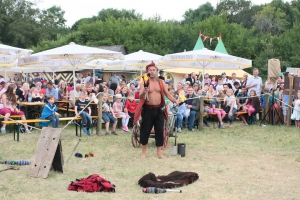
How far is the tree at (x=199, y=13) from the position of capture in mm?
78125

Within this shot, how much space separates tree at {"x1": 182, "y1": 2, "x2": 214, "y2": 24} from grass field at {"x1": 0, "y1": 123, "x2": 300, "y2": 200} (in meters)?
65.7

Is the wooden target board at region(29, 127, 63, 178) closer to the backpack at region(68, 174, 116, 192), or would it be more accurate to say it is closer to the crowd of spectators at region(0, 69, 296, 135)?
the backpack at region(68, 174, 116, 192)

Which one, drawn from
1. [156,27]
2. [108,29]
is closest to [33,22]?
[108,29]

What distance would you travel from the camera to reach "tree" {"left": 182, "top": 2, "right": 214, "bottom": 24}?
78.1 m

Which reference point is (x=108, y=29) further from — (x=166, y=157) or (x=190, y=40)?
(x=166, y=157)

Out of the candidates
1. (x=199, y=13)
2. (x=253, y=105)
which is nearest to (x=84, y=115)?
(x=253, y=105)

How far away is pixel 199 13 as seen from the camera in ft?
262

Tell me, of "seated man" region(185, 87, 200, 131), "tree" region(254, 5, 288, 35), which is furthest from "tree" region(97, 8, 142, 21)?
"seated man" region(185, 87, 200, 131)

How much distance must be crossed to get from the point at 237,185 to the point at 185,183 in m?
0.77

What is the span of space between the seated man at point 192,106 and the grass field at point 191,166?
2.47 feet

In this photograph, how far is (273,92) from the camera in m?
16.1

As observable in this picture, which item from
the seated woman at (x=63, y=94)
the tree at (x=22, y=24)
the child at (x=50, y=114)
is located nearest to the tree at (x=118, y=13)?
the tree at (x=22, y=24)

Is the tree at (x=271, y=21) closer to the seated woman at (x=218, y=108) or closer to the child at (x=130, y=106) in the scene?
the seated woman at (x=218, y=108)

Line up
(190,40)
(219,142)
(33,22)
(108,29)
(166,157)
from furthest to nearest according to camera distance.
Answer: (33,22) < (108,29) < (190,40) < (219,142) < (166,157)
